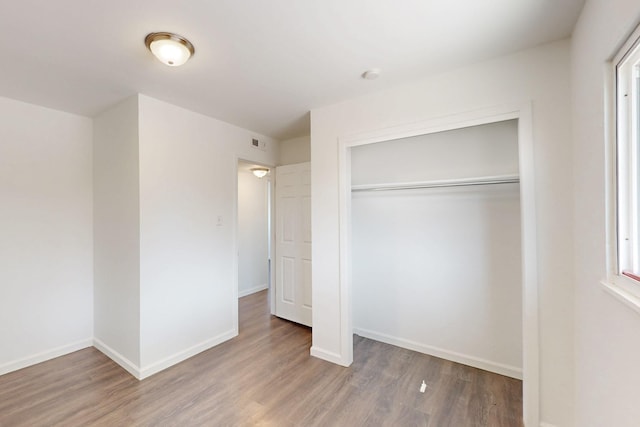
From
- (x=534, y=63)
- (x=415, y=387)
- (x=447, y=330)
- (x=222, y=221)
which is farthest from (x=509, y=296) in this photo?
(x=222, y=221)

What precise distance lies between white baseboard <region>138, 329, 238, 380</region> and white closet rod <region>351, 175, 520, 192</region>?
2210mm

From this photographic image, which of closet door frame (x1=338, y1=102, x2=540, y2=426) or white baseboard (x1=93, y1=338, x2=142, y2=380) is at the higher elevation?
closet door frame (x1=338, y1=102, x2=540, y2=426)

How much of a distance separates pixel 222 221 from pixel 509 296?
2.92 meters

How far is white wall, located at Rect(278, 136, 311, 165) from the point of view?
3.75 meters

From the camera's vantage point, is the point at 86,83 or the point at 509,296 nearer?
the point at 86,83

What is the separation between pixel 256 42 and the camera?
1.72 meters

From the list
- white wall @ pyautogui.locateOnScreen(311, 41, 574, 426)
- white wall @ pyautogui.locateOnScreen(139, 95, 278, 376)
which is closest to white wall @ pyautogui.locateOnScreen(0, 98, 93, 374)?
Result: white wall @ pyautogui.locateOnScreen(139, 95, 278, 376)

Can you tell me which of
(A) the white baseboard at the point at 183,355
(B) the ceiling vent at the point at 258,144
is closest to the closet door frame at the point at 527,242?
(B) the ceiling vent at the point at 258,144

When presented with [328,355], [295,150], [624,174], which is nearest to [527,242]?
[624,174]

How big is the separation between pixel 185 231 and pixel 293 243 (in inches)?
54.4

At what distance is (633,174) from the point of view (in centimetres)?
109

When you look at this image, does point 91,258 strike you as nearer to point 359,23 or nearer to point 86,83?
point 86,83

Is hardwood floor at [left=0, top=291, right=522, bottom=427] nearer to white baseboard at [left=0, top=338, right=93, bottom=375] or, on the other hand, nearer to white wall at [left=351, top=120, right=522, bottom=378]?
white baseboard at [left=0, top=338, right=93, bottom=375]

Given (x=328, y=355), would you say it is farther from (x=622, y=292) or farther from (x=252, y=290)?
(x=252, y=290)
